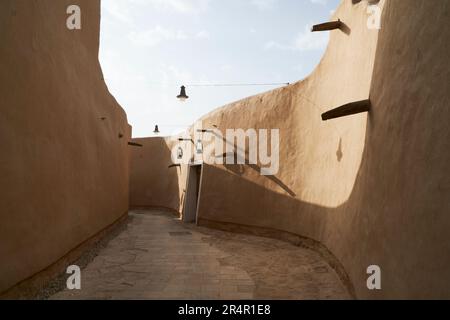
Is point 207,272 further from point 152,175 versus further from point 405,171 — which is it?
point 152,175

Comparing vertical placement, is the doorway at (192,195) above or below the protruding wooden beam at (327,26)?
below

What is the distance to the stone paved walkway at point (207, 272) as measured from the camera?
4750 millimetres

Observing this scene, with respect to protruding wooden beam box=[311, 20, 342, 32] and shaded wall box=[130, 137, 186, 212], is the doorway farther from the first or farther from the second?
protruding wooden beam box=[311, 20, 342, 32]

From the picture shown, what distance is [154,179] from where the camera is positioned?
2328 centimetres

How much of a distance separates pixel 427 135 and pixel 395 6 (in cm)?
195

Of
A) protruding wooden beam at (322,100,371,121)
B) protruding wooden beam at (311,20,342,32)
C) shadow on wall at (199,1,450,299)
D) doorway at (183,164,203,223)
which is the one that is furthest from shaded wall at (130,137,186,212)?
shadow on wall at (199,1,450,299)

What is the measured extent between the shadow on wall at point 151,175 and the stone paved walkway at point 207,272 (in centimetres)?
1288

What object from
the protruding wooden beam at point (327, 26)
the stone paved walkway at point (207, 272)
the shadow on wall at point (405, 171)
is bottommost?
the stone paved walkway at point (207, 272)

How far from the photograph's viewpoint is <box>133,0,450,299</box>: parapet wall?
2680 millimetres

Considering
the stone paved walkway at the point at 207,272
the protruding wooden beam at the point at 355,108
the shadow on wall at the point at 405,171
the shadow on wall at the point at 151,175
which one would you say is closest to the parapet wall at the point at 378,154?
the shadow on wall at the point at 405,171

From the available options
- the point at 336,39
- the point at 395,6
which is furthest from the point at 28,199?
the point at 336,39

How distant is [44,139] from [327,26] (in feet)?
18.2

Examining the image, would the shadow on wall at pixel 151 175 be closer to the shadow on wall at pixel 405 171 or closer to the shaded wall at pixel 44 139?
the shaded wall at pixel 44 139
